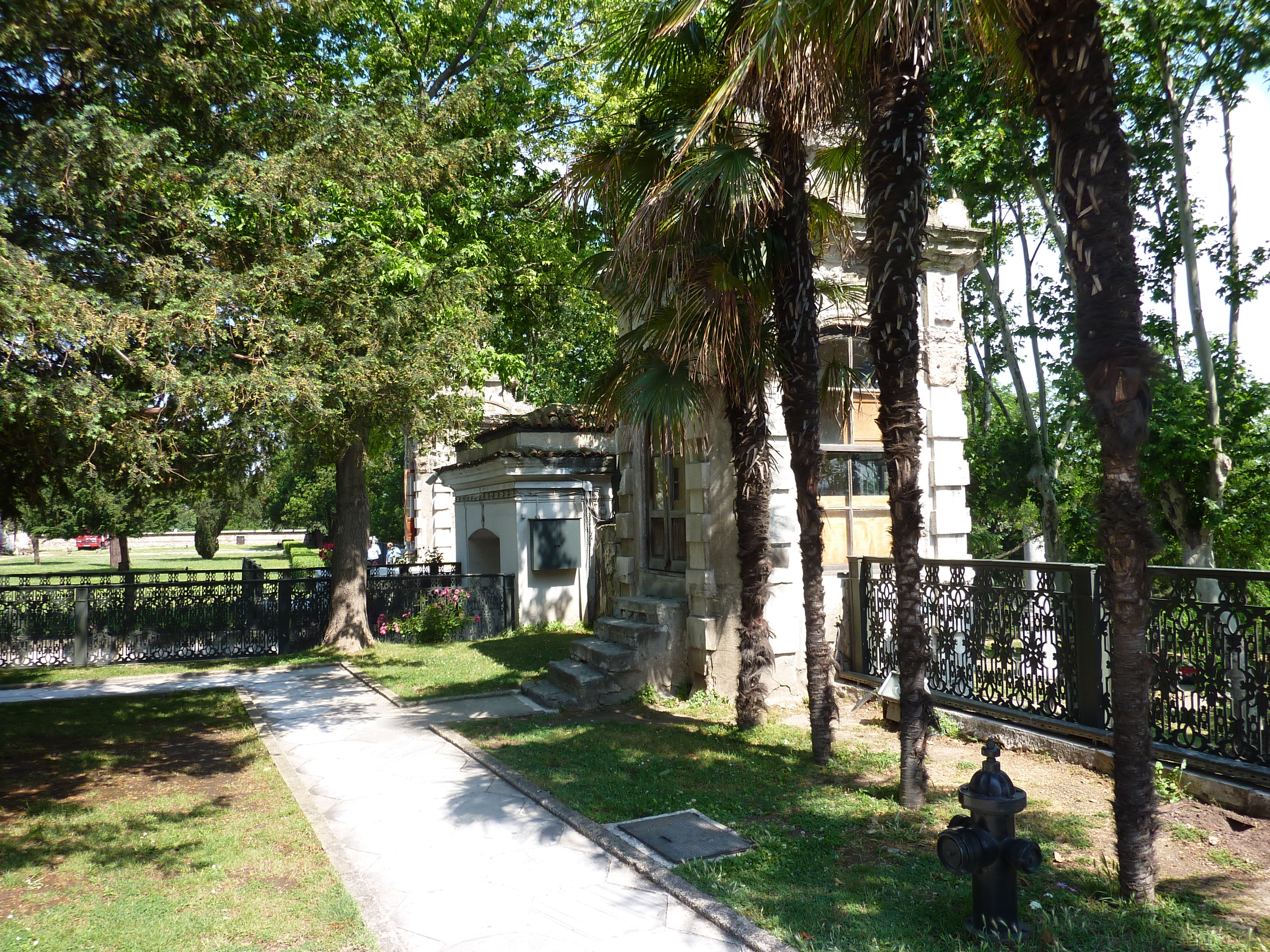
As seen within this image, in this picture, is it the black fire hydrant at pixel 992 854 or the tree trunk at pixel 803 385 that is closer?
the black fire hydrant at pixel 992 854

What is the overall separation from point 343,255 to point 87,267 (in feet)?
7.98

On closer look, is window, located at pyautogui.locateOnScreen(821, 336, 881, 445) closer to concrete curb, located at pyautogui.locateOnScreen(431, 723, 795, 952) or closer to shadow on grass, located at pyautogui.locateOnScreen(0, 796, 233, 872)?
concrete curb, located at pyautogui.locateOnScreen(431, 723, 795, 952)

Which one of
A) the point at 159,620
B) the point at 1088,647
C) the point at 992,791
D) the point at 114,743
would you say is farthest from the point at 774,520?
the point at 159,620

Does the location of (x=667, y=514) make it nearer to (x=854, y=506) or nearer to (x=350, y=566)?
(x=854, y=506)

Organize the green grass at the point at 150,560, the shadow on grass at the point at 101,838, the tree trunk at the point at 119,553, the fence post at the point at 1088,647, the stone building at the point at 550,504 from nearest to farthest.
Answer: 1. the shadow on grass at the point at 101,838
2. the fence post at the point at 1088,647
3. the stone building at the point at 550,504
4. the tree trunk at the point at 119,553
5. the green grass at the point at 150,560

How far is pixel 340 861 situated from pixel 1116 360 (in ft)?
18.6

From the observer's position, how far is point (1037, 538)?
2289 centimetres

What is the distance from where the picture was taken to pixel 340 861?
554cm

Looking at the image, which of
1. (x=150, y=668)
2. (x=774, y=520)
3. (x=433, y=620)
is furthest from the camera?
(x=433, y=620)

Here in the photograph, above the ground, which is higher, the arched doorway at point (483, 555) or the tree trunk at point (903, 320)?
the tree trunk at point (903, 320)

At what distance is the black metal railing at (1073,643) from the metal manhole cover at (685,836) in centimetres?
322

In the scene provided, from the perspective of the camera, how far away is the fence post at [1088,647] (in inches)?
272

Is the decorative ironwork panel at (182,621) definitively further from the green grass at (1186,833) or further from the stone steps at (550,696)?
the green grass at (1186,833)

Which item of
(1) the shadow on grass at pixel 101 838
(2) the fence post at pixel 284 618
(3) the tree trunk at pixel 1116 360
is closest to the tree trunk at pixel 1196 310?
(3) the tree trunk at pixel 1116 360
